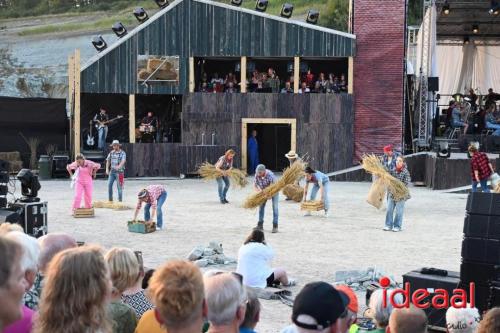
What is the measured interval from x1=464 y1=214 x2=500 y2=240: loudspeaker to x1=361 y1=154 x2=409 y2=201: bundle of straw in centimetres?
792

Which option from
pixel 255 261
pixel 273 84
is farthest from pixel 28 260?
pixel 273 84

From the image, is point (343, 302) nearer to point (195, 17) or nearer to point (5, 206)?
point (5, 206)

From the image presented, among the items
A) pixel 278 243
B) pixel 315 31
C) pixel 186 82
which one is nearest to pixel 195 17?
pixel 186 82

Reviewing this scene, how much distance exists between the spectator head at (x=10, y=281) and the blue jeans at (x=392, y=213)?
41.5 feet

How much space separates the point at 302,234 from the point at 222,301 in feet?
37.1

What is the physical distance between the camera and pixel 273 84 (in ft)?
102

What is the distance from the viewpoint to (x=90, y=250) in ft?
12.8

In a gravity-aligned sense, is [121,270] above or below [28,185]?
above

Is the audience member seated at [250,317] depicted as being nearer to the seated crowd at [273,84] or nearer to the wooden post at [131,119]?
the seated crowd at [273,84]

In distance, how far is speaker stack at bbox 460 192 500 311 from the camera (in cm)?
786

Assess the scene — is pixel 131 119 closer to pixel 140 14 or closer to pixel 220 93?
pixel 220 93

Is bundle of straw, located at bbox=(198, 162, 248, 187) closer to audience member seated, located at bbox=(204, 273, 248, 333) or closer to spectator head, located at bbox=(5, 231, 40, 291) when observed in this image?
spectator head, located at bbox=(5, 231, 40, 291)

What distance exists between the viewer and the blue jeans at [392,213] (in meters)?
15.9

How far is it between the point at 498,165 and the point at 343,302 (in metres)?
22.2
